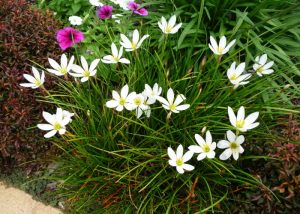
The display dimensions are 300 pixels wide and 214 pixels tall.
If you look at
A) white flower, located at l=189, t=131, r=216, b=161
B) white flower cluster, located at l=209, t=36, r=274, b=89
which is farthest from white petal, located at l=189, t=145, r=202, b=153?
white flower cluster, located at l=209, t=36, r=274, b=89

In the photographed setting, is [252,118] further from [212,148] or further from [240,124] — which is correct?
[212,148]

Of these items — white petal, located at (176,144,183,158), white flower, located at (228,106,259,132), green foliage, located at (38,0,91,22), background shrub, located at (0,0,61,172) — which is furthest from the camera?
green foliage, located at (38,0,91,22)

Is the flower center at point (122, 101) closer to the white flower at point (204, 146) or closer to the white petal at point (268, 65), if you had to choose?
the white flower at point (204, 146)

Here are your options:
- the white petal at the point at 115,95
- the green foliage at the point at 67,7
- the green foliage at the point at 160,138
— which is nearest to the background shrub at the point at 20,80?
the green foliage at the point at 160,138

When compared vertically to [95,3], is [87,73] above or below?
above

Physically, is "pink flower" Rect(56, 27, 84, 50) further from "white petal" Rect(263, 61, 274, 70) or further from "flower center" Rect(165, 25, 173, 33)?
"white petal" Rect(263, 61, 274, 70)

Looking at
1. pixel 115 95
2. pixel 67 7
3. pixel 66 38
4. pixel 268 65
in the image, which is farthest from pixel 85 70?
pixel 67 7

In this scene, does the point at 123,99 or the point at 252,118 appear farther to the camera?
the point at 123,99

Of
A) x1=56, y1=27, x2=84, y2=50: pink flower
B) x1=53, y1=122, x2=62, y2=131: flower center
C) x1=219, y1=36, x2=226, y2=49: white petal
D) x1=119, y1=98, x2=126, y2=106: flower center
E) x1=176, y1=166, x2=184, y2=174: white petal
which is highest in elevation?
x1=219, y1=36, x2=226, y2=49: white petal

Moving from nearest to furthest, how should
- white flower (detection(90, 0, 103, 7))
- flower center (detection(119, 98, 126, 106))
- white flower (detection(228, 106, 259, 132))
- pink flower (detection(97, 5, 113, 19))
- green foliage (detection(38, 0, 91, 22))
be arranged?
1. white flower (detection(228, 106, 259, 132))
2. flower center (detection(119, 98, 126, 106))
3. pink flower (detection(97, 5, 113, 19))
4. white flower (detection(90, 0, 103, 7))
5. green foliage (detection(38, 0, 91, 22))

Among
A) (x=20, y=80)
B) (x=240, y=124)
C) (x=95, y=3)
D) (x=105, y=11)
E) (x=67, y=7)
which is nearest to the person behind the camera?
(x=240, y=124)
